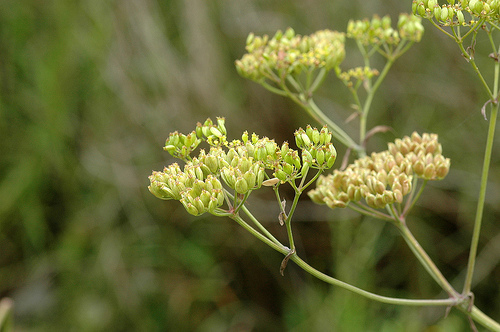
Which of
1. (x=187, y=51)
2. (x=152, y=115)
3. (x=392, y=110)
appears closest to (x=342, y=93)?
(x=392, y=110)

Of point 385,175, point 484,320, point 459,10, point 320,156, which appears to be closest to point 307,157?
point 320,156

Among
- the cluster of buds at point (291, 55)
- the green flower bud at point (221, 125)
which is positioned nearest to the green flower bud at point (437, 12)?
the cluster of buds at point (291, 55)

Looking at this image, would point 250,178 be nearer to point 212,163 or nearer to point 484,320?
point 212,163

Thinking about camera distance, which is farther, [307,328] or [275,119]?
[275,119]

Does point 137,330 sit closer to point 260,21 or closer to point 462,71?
point 260,21

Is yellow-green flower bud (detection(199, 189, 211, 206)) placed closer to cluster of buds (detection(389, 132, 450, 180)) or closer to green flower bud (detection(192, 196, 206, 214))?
green flower bud (detection(192, 196, 206, 214))

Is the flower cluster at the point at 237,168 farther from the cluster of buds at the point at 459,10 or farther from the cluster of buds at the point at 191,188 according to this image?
the cluster of buds at the point at 459,10
